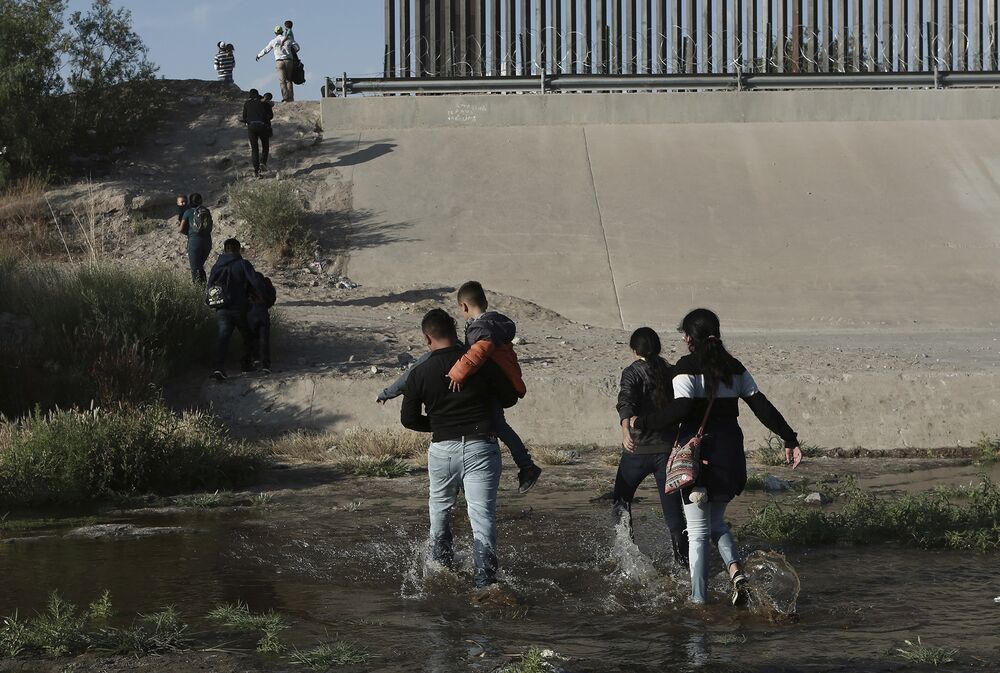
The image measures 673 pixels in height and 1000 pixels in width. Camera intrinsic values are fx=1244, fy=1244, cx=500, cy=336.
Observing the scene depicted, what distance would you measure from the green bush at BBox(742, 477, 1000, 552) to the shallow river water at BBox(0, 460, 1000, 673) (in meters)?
0.14

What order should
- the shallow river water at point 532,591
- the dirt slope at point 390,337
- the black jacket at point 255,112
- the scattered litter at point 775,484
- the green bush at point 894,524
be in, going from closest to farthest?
the shallow river water at point 532,591
the green bush at point 894,524
the scattered litter at point 775,484
the dirt slope at point 390,337
the black jacket at point 255,112

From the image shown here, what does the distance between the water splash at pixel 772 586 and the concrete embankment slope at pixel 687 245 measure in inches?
251

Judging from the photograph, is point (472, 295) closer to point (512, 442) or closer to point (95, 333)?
point (512, 442)

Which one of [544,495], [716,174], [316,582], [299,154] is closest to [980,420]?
[544,495]

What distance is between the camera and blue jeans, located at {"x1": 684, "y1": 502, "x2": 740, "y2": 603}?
659 centimetres

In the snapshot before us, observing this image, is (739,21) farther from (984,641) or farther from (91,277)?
(984,641)

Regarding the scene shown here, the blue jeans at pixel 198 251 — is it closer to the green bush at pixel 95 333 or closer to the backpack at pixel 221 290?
the green bush at pixel 95 333

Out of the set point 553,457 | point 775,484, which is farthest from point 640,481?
point 553,457

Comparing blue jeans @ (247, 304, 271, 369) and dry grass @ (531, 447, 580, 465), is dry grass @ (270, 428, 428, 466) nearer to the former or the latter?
dry grass @ (531, 447, 580, 465)

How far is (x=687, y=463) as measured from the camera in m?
6.49

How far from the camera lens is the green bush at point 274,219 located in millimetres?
21234

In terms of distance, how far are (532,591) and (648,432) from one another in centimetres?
117

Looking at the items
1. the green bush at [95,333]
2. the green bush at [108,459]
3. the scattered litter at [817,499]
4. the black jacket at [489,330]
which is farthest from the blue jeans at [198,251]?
the black jacket at [489,330]

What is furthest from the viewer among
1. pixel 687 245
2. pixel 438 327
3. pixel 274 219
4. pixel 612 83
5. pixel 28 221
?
pixel 612 83
